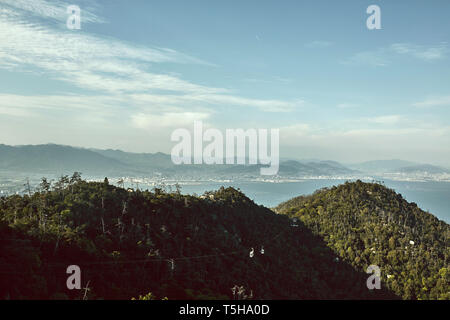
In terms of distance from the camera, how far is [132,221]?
159 feet

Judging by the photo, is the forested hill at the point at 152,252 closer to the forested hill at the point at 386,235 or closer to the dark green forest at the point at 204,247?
the dark green forest at the point at 204,247

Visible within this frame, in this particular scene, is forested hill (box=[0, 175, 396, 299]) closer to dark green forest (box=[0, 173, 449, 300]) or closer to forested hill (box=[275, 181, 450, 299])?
dark green forest (box=[0, 173, 449, 300])

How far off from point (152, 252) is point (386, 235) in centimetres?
6773

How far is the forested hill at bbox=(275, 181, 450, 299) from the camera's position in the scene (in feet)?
238

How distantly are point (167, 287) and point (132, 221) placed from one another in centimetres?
1342

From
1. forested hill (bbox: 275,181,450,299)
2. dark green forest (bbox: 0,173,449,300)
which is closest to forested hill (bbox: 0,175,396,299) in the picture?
dark green forest (bbox: 0,173,449,300)

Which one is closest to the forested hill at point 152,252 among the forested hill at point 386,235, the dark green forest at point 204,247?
the dark green forest at point 204,247

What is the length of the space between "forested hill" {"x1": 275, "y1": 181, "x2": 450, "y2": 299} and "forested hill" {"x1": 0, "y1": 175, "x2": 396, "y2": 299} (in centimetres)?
618

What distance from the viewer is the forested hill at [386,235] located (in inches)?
2854

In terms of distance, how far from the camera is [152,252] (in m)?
44.6

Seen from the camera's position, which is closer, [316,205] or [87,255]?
[87,255]

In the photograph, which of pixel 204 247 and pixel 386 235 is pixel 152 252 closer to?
pixel 204 247

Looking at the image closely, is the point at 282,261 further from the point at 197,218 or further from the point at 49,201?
the point at 49,201
